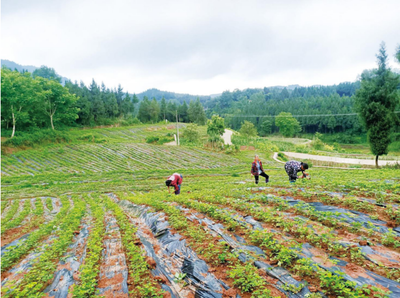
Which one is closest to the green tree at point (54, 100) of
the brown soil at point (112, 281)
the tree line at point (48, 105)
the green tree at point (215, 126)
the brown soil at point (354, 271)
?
the tree line at point (48, 105)

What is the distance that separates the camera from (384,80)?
24.2 m

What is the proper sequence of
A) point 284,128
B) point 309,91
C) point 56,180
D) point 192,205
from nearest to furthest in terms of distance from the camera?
point 192,205 → point 56,180 → point 284,128 → point 309,91

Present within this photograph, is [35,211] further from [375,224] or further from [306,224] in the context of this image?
[375,224]

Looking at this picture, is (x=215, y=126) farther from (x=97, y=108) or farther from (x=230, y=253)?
(x=230, y=253)

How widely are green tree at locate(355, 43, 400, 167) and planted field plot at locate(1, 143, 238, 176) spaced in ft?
Answer: 56.0

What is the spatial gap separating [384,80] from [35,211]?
3362 centimetres

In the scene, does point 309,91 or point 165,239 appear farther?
point 309,91

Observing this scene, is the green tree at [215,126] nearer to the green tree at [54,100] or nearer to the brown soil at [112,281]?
the green tree at [54,100]

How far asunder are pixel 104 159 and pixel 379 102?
3528 centimetres

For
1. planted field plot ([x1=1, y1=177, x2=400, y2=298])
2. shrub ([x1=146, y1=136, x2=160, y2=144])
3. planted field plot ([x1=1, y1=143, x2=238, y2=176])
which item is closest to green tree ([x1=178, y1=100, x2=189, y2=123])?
shrub ([x1=146, y1=136, x2=160, y2=144])

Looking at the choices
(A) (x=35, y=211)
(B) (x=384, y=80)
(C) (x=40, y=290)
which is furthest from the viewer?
(B) (x=384, y=80)

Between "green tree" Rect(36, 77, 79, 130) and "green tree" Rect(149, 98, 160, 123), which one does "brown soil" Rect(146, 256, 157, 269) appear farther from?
"green tree" Rect(149, 98, 160, 123)

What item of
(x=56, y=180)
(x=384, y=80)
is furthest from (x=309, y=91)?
(x=56, y=180)

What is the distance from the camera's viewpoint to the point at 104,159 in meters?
32.3
